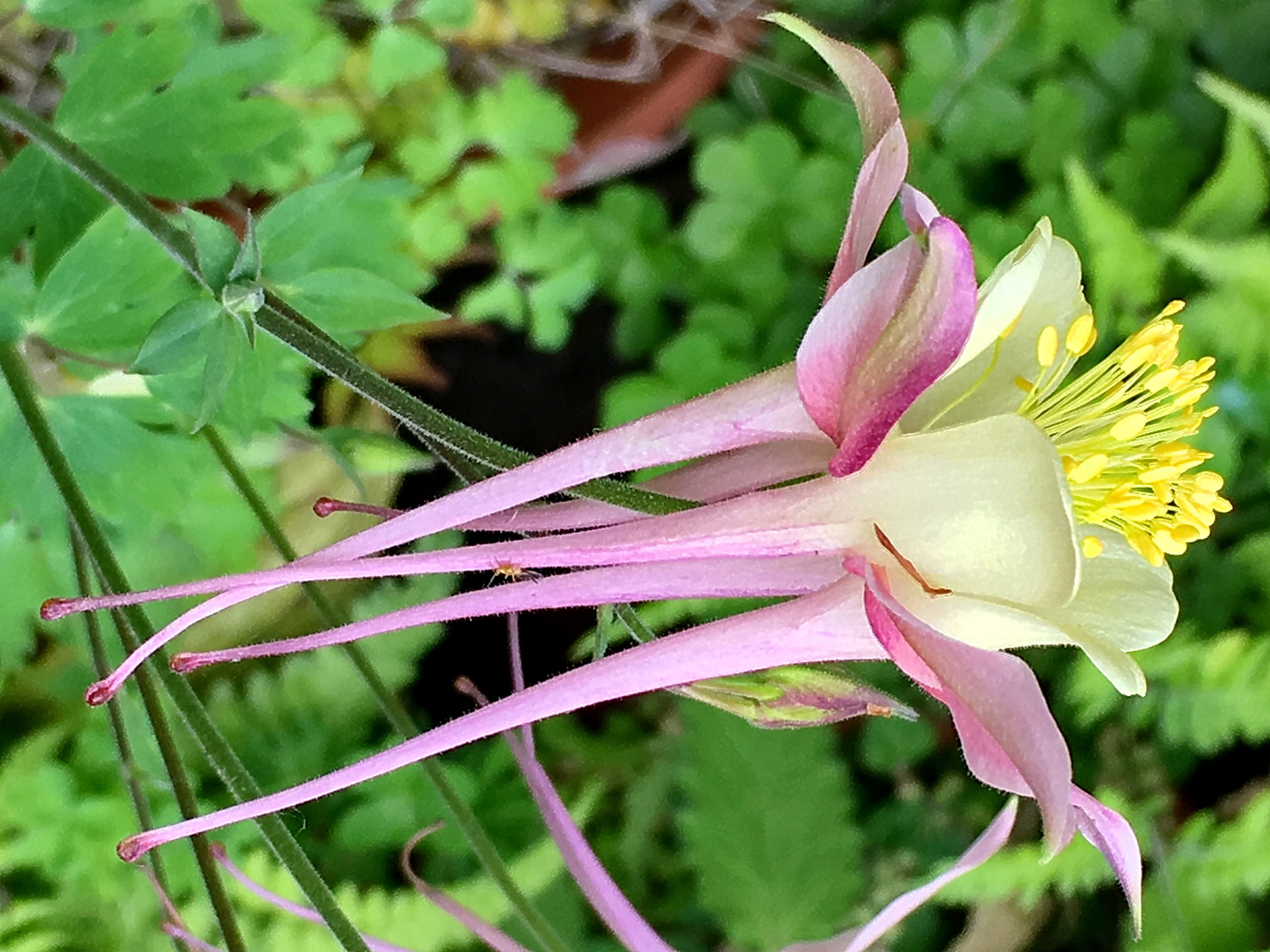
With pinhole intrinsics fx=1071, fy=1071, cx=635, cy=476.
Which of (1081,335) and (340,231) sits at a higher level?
(340,231)

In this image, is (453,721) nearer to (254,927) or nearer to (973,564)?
(973,564)

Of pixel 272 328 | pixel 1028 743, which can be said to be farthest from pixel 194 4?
pixel 1028 743

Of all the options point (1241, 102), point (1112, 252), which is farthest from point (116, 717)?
point (1241, 102)

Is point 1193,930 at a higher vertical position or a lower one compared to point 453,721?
lower

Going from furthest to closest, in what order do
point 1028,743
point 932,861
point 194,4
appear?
point 932,861
point 194,4
point 1028,743

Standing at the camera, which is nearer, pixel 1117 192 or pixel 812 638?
pixel 812 638

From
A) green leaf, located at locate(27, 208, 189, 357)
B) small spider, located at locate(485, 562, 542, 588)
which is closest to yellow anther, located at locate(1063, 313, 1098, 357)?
small spider, located at locate(485, 562, 542, 588)

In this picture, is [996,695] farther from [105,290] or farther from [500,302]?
[500,302]
